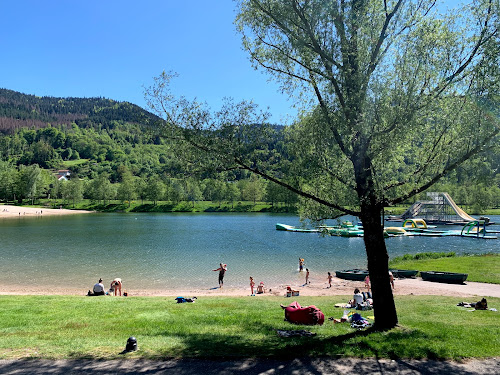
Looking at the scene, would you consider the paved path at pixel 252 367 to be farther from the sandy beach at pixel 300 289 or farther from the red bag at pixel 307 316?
the sandy beach at pixel 300 289

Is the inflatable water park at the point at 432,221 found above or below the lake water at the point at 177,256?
above

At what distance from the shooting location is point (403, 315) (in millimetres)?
13719

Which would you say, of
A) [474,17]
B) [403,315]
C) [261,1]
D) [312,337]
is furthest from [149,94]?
[403,315]

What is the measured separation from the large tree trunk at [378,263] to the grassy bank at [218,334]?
55 centimetres

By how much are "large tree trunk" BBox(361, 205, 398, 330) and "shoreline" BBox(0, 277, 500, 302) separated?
42.2 feet

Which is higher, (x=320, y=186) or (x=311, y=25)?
(x=311, y=25)

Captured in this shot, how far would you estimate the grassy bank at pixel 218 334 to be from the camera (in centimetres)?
879

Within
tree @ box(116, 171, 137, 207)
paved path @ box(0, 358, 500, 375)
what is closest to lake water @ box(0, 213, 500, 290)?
paved path @ box(0, 358, 500, 375)

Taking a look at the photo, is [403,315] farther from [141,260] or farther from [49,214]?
[49,214]

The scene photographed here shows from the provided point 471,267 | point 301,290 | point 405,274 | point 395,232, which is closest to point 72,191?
point 395,232

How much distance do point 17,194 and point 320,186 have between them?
6641 inches

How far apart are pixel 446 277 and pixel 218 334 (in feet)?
Answer: 72.1

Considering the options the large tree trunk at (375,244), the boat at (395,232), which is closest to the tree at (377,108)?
the large tree trunk at (375,244)

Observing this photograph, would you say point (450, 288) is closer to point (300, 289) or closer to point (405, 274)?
point (405, 274)
